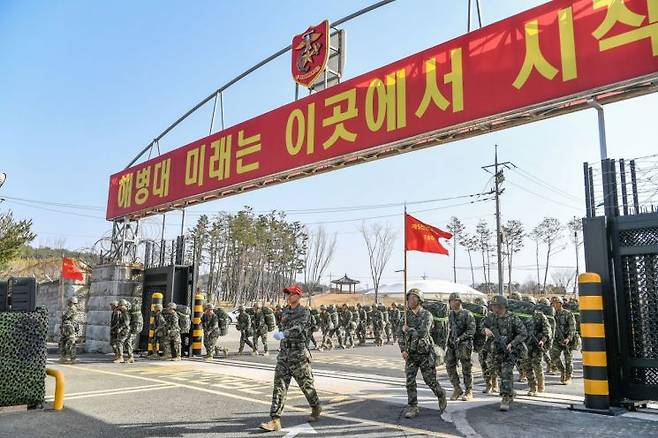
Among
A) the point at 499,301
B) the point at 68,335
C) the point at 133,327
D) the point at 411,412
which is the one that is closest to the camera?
the point at 411,412

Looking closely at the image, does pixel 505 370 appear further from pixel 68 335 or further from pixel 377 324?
pixel 377 324

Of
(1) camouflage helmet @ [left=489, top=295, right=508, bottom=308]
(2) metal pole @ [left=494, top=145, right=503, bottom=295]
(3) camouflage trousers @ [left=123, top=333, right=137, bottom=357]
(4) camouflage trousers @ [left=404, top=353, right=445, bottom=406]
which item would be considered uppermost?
(2) metal pole @ [left=494, top=145, right=503, bottom=295]

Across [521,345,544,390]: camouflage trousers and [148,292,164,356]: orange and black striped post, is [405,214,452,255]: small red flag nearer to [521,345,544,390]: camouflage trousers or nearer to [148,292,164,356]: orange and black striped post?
[521,345,544,390]: camouflage trousers

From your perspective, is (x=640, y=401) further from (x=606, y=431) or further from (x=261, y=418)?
(x=261, y=418)

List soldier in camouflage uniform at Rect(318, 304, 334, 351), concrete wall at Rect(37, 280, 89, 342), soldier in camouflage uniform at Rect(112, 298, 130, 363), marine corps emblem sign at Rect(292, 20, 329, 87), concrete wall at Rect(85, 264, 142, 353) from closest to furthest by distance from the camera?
marine corps emblem sign at Rect(292, 20, 329, 87), soldier in camouflage uniform at Rect(112, 298, 130, 363), concrete wall at Rect(85, 264, 142, 353), soldier in camouflage uniform at Rect(318, 304, 334, 351), concrete wall at Rect(37, 280, 89, 342)

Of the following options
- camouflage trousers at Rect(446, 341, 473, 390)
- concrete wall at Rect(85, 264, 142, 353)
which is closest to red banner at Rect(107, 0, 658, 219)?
camouflage trousers at Rect(446, 341, 473, 390)

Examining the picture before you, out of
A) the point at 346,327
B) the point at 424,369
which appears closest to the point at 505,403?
the point at 424,369

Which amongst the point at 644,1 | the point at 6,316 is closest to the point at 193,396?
the point at 6,316

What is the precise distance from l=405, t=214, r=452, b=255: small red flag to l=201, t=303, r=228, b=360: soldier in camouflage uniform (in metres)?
7.97

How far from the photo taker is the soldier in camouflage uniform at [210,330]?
1518 cm

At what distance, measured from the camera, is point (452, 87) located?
8820 mm

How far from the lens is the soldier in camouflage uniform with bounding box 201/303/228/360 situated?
15181 millimetres

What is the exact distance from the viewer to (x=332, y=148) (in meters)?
10.6

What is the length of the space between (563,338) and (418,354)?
544 centimetres
